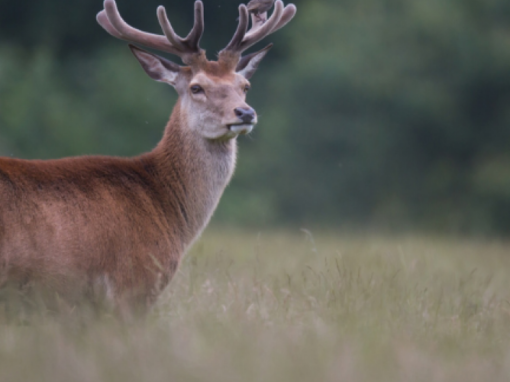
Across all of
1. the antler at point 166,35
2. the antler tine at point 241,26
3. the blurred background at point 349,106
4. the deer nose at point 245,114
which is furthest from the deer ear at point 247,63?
the blurred background at point 349,106

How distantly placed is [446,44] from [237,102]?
15243 millimetres

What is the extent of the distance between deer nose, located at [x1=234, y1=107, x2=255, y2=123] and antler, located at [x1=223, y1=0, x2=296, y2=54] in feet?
2.18

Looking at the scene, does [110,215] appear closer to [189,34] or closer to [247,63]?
[189,34]

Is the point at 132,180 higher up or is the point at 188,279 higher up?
the point at 132,180

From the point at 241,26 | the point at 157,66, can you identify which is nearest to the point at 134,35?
the point at 157,66

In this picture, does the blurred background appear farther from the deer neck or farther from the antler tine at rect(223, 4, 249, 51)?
the deer neck

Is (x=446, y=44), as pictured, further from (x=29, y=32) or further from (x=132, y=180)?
(x=132, y=180)

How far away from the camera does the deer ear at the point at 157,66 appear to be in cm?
588

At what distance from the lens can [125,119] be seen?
1981cm

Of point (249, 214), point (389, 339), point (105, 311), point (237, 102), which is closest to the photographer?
point (389, 339)

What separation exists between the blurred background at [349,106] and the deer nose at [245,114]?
43.8ft

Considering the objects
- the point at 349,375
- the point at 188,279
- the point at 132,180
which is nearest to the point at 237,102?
the point at 132,180

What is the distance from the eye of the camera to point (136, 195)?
17.0 ft

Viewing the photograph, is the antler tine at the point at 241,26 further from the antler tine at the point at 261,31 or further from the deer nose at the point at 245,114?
the deer nose at the point at 245,114
